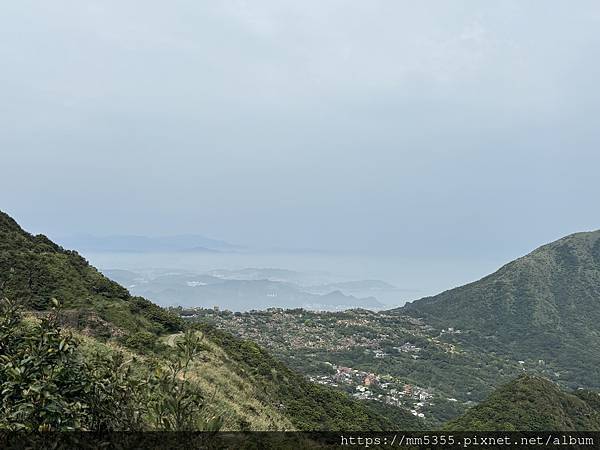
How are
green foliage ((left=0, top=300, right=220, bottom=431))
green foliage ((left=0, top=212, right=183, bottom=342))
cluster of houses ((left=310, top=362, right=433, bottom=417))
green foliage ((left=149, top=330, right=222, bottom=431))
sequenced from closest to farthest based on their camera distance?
green foliage ((left=0, top=300, right=220, bottom=431)) < green foliage ((left=149, top=330, right=222, bottom=431)) < green foliage ((left=0, top=212, right=183, bottom=342)) < cluster of houses ((left=310, top=362, right=433, bottom=417))

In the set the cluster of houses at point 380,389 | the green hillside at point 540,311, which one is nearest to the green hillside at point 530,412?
the cluster of houses at point 380,389

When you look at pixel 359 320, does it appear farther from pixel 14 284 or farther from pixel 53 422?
pixel 53 422

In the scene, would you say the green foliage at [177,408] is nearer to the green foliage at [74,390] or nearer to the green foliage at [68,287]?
the green foliage at [74,390]

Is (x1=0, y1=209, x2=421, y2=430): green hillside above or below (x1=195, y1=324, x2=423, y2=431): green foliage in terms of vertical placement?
above

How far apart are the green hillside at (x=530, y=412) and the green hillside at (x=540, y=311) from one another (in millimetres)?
82213

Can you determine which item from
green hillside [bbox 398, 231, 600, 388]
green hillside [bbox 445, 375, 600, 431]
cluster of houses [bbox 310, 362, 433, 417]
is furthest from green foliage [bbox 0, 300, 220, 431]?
green hillside [bbox 398, 231, 600, 388]

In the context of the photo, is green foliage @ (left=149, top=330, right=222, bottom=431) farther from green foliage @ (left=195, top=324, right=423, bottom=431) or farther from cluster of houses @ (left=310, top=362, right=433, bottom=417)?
cluster of houses @ (left=310, top=362, right=433, bottom=417)

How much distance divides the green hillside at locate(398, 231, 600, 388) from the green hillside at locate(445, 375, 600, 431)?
270 ft

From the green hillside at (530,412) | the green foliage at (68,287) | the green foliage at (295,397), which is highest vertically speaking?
the green foliage at (68,287)

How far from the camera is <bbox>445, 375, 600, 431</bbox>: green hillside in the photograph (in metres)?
32.5

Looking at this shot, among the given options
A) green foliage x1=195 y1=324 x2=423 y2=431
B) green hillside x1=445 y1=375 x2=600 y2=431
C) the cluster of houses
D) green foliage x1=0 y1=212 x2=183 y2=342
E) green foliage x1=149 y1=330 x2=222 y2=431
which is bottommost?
the cluster of houses

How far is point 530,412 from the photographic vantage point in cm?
3462

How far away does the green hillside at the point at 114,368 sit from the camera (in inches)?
189

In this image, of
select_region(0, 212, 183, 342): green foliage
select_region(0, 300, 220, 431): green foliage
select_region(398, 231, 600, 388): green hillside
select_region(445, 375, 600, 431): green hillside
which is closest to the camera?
select_region(0, 300, 220, 431): green foliage
